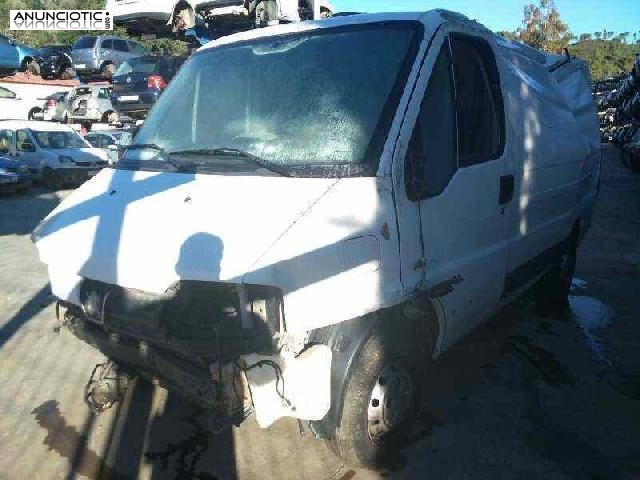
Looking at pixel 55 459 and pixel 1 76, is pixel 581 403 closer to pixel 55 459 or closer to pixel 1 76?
pixel 55 459

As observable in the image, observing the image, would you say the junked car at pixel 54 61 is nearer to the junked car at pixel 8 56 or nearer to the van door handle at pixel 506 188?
the junked car at pixel 8 56

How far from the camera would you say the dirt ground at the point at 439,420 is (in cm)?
297

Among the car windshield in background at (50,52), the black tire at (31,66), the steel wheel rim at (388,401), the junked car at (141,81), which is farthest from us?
the car windshield in background at (50,52)

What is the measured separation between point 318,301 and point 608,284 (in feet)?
17.0

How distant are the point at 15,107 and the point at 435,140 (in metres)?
21.8

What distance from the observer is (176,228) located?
96.2 inches

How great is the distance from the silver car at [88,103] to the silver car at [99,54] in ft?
5.44

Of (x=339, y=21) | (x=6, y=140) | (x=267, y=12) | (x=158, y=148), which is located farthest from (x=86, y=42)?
(x=339, y=21)

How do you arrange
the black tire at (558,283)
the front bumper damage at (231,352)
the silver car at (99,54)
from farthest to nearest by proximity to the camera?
the silver car at (99,54), the black tire at (558,283), the front bumper damage at (231,352)

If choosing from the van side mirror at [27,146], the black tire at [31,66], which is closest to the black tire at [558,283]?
→ the van side mirror at [27,146]

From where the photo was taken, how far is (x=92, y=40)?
67.6 feet

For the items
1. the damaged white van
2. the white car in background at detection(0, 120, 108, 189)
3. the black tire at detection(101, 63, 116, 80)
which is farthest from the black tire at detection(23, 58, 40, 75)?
the damaged white van

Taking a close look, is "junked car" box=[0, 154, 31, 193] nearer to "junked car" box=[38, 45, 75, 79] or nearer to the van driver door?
the van driver door

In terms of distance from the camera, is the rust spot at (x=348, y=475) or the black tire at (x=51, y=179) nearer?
the rust spot at (x=348, y=475)
